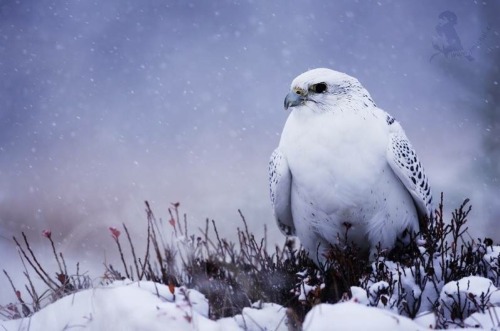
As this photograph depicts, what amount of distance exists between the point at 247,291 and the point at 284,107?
58.7 inches

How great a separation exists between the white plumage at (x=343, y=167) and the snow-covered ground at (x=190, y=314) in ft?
2.97

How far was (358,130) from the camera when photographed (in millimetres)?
4461

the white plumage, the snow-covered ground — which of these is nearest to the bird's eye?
the white plumage

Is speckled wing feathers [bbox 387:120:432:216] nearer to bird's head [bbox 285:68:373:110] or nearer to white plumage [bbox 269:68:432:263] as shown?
white plumage [bbox 269:68:432:263]

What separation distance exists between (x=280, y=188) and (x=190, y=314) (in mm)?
1691

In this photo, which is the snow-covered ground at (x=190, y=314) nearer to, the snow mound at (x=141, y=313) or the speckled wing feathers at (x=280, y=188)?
the snow mound at (x=141, y=313)

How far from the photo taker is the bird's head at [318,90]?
180 inches

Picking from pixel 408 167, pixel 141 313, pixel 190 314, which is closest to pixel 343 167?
Result: pixel 408 167

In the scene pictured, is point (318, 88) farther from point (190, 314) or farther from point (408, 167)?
point (190, 314)

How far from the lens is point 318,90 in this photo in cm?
461

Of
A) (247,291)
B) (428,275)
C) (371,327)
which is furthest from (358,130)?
(371,327)

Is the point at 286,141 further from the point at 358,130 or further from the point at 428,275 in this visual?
the point at 428,275

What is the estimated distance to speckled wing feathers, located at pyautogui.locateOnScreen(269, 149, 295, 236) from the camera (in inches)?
189

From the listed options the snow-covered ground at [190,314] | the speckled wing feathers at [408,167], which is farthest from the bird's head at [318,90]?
the snow-covered ground at [190,314]
